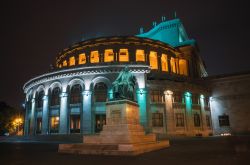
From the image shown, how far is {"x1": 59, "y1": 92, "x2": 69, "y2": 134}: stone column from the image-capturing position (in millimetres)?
33875

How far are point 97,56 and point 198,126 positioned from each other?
982 inches

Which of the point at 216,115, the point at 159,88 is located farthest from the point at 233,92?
the point at 159,88

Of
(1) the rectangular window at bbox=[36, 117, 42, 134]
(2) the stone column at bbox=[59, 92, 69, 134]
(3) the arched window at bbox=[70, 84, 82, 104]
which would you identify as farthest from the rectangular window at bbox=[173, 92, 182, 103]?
(1) the rectangular window at bbox=[36, 117, 42, 134]

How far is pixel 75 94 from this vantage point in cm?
3538

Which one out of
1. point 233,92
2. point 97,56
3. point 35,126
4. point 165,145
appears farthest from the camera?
point 97,56

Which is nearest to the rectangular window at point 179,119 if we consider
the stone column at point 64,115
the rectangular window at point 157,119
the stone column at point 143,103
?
the rectangular window at point 157,119

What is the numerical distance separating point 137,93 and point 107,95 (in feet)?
16.0

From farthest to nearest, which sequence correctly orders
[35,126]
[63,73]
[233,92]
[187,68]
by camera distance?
[187,68] → [233,92] → [35,126] → [63,73]

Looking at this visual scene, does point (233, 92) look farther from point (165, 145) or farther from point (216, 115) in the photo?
point (165, 145)

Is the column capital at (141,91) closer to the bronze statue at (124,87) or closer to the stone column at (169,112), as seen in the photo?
the stone column at (169,112)

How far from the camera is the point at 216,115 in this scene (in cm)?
4381

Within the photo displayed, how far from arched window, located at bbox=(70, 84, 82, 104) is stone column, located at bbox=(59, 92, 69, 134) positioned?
100 centimetres

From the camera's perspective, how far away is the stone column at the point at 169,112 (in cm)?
3481

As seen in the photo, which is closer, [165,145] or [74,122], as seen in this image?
[165,145]
